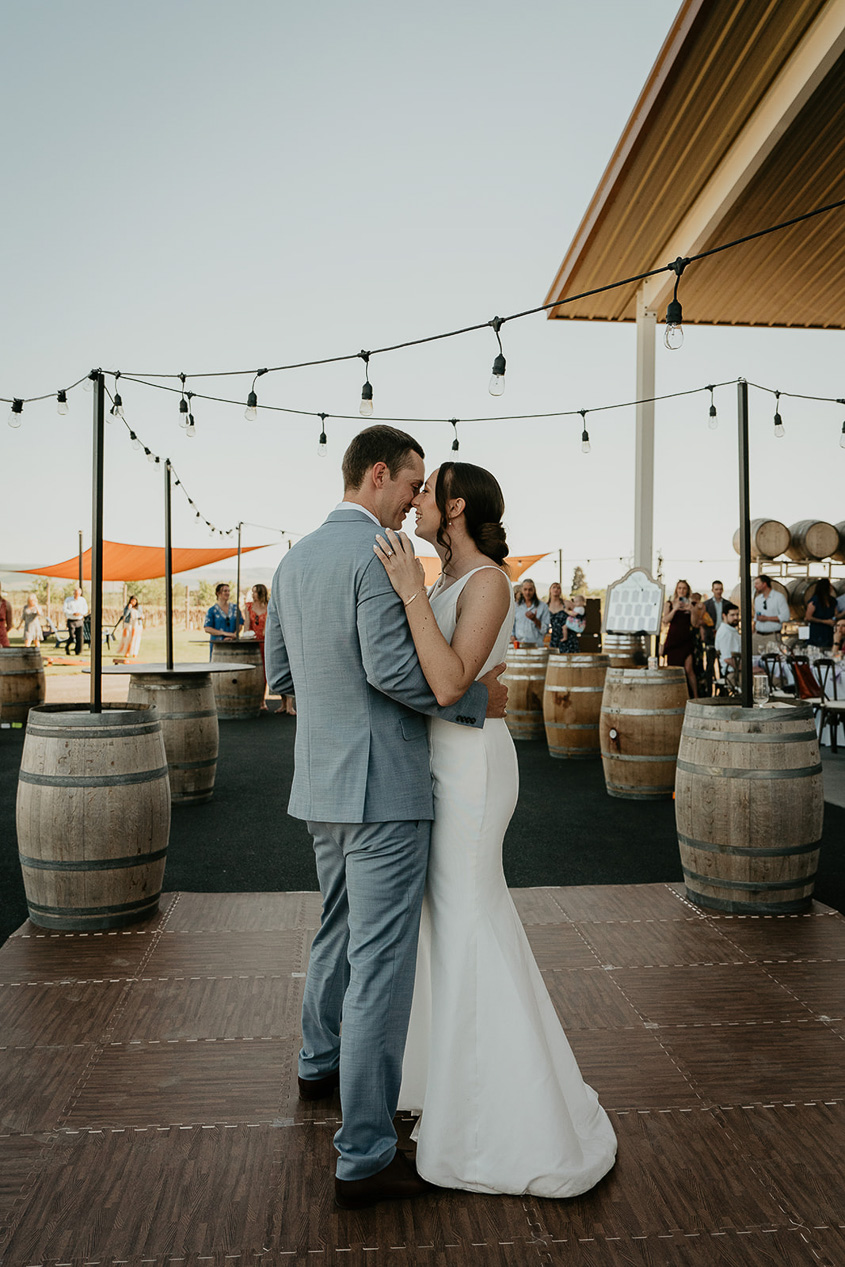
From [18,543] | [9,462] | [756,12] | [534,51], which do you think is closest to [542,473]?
[534,51]

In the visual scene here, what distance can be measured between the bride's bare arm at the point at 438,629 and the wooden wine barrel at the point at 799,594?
11.7m

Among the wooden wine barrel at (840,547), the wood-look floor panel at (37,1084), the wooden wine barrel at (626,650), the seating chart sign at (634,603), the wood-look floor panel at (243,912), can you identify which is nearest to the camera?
the wood-look floor panel at (37,1084)

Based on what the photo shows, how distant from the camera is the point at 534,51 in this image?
35.2 feet

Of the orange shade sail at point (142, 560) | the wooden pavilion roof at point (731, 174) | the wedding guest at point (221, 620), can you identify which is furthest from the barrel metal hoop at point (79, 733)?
the orange shade sail at point (142, 560)

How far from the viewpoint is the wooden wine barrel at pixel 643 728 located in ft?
17.0

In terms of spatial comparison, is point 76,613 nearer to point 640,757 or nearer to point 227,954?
point 640,757

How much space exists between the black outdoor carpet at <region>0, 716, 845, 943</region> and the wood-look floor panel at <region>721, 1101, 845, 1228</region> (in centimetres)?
170

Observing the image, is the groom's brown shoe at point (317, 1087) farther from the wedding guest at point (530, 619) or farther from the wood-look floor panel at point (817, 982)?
the wedding guest at point (530, 619)

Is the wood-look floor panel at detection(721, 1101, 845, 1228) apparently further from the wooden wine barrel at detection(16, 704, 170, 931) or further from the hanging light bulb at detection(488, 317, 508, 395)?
the hanging light bulb at detection(488, 317, 508, 395)

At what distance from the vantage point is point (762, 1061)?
7.18ft

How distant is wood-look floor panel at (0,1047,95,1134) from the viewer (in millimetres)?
1931

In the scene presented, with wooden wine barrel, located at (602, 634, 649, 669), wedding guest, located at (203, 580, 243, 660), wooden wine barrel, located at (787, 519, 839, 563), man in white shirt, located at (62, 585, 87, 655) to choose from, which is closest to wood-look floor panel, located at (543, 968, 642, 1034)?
wooden wine barrel, located at (602, 634, 649, 669)

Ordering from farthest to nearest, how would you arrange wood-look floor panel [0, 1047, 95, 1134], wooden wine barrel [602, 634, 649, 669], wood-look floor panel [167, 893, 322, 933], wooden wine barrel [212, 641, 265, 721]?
wooden wine barrel [212, 641, 265, 721] → wooden wine barrel [602, 634, 649, 669] → wood-look floor panel [167, 893, 322, 933] → wood-look floor panel [0, 1047, 95, 1134]

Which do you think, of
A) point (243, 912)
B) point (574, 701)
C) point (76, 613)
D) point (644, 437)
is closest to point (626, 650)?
point (644, 437)
